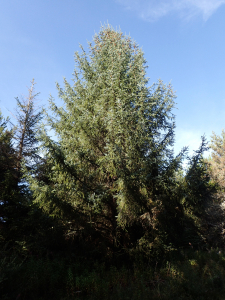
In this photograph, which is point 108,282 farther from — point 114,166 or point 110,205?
point 114,166

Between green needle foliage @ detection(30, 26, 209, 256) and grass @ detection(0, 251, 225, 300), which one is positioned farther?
green needle foliage @ detection(30, 26, 209, 256)

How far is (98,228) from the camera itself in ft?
26.9

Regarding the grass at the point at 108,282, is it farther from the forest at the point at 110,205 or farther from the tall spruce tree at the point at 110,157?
the tall spruce tree at the point at 110,157

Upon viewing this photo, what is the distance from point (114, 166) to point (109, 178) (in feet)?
4.73

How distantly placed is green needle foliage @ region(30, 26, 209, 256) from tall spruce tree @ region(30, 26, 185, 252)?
34mm

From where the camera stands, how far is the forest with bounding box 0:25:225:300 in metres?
6.32

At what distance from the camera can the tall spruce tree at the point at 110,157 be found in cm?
699

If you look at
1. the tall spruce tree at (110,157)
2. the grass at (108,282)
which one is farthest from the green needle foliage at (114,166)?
the grass at (108,282)

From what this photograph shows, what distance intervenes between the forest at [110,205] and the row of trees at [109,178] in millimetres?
44

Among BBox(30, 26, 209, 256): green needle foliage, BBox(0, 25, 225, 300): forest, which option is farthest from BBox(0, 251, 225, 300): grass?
BBox(30, 26, 209, 256): green needle foliage

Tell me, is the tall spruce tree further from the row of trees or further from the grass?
the grass

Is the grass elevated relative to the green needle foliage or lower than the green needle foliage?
lower

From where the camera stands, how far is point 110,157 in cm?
779

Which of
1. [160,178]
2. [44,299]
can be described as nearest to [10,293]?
[44,299]
